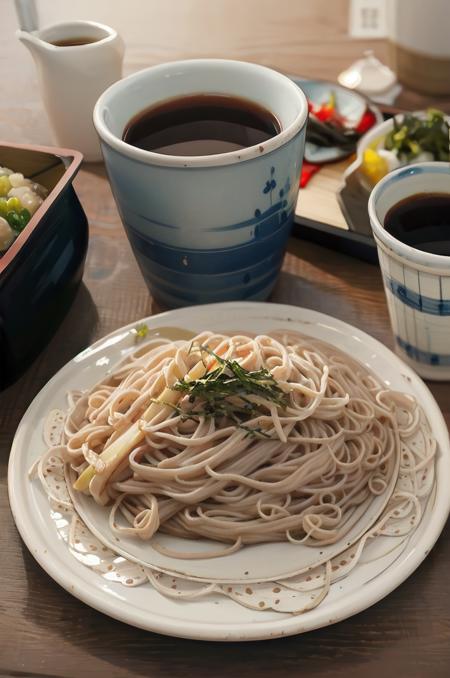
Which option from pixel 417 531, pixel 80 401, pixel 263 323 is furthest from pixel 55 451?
pixel 417 531

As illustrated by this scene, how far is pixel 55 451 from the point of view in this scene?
1.17 metres

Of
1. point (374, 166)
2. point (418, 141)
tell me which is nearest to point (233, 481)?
point (374, 166)

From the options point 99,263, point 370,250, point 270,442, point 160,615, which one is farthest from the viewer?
point 99,263

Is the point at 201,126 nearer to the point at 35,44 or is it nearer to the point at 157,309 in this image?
the point at 157,309

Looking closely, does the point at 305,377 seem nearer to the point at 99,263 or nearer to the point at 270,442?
the point at 270,442

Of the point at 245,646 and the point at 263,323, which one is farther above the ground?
the point at 263,323

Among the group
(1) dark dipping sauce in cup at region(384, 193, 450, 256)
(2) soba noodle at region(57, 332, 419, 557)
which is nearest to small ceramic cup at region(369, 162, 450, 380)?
(1) dark dipping sauce in cup at region(384, 193, 450, 256)

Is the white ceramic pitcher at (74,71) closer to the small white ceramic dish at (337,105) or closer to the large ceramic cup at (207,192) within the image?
the large ceramic cup at (207,192)

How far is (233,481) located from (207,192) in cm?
46

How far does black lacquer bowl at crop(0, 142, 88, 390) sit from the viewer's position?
49.9 inches

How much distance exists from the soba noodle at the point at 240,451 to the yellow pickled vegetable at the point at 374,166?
57 centimetres

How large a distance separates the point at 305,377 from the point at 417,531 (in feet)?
0.97

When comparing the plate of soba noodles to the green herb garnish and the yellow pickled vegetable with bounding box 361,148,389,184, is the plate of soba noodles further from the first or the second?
the yellow pickled vegetable with bounding box 361,148,389,184

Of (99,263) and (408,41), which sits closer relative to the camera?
(99,263)
